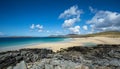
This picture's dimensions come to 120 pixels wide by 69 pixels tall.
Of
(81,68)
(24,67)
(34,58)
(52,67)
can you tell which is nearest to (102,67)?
(81,68)

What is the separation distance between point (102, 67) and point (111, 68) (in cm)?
77

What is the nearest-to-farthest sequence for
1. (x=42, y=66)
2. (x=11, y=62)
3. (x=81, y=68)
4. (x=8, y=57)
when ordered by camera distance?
(x=81, y=68) → (x=42, y=66) → (x=11, y=62) → (x=8, y=57)

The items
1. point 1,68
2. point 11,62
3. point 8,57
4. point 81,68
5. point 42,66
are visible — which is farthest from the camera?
point 8,57

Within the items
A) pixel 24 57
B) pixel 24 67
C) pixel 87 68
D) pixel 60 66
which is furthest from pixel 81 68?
pixel 24 57

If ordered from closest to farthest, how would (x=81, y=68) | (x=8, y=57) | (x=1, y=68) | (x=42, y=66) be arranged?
(x=81, y=68) → (x=42, y=66) → (x=1, y=68) → (x=8, y=57)

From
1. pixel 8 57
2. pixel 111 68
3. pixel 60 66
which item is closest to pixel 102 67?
pixel 111 68

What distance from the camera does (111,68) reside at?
970cm

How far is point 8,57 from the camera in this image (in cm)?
1385

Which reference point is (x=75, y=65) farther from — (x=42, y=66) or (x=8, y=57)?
(x=8, y=57)

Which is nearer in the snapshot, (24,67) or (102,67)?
(102,67)

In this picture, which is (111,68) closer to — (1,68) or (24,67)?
(24,67)

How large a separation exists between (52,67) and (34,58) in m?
5.50

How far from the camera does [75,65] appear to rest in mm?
9711

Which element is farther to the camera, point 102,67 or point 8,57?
point 8,57
